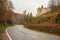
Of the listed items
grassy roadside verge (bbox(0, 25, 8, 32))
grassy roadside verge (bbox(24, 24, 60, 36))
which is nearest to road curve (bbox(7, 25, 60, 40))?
grassy roadside verge (bbox(24, 24, 60, 36))

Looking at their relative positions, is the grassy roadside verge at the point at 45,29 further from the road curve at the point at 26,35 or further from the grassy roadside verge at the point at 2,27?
the grassy roadside verge at the point at 2,27

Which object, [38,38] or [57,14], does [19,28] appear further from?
[57,14]

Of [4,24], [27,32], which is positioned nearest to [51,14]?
[27,32]

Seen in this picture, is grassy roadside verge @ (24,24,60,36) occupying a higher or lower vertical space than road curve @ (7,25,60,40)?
higher

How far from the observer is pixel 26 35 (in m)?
5.02

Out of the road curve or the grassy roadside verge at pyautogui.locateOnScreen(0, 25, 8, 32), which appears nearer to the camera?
the road curve

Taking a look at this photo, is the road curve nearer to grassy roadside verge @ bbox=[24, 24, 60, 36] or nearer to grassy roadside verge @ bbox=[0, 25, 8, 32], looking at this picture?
grassy roadside verge @ bbox=[24, 24, 60, 36]

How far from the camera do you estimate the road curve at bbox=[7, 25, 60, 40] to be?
4.70 m

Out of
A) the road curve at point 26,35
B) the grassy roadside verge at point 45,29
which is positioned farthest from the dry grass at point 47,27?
the road curve at point 26,35

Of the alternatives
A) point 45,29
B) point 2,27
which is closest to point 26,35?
point 45,29

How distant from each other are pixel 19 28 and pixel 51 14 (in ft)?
3.73

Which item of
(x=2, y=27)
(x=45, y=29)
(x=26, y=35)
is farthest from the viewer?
(x=2, y=27)

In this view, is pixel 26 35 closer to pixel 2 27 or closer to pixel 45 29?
pixel 45 29

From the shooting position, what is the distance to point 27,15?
530cm
